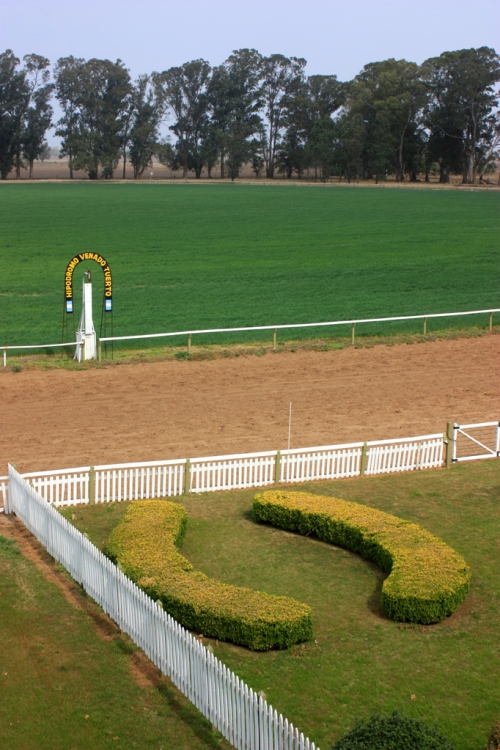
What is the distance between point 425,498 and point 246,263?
95.8ft

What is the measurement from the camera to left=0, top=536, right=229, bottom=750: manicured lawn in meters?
8.32

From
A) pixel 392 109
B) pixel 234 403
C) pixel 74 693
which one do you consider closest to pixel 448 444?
pixel 234 403

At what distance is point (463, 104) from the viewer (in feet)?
361

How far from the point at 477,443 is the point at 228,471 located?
5.15 meters

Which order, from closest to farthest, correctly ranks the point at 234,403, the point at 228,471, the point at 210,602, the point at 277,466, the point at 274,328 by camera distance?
the point at 210,602 → the point at 228,471 → the point at 277,466 → the point at 234,403 → the point at 274,328

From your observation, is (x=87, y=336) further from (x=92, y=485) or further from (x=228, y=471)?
(x=92, y=485)

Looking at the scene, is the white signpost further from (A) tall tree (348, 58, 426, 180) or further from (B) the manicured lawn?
(A) tall tree (348, 58, 426, 180)

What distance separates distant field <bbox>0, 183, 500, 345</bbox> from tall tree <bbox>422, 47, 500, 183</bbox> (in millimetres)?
38560

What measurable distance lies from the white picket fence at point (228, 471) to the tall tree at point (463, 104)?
328ft

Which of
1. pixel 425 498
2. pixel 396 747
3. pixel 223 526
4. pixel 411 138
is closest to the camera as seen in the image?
pixel 396 747

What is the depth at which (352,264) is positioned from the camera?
143 ft

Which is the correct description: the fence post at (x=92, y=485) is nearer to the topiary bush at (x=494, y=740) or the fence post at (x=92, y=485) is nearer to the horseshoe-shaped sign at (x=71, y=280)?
the topiary bush at (x=494, y=740)

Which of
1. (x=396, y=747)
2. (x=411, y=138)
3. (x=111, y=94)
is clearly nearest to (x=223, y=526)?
(x=396, y=747)

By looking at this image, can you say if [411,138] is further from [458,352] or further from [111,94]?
[458,352]
